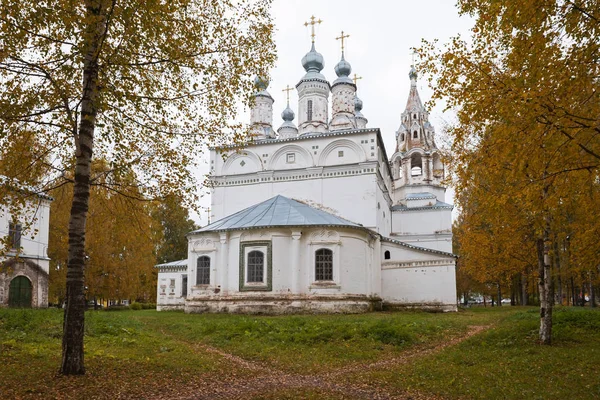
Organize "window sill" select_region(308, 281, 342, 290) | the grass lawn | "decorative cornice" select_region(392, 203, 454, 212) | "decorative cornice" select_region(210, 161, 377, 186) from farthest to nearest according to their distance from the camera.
Answer: 1. "decorative cornice" select_region(392, 203, 454, 212)
2. "decorative cornice" select_region(210, 161, 377, 186)
3. "window sill" select_region(308, 281, 342, 290)
4. the grass lawn

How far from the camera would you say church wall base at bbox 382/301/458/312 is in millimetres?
23453

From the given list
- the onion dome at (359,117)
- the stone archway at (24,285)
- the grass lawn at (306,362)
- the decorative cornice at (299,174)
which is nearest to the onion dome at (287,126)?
the decorative cornice at (299,174)

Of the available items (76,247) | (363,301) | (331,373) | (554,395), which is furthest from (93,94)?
(363,301)

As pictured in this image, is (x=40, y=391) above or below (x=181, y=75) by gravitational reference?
below

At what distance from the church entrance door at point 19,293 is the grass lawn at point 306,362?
1036 centimetres

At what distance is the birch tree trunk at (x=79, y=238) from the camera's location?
7176 mm

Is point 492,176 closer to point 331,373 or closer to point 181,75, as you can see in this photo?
point 331,373

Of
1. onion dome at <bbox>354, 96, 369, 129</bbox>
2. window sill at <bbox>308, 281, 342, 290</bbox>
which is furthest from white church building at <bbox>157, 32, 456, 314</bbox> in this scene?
onion dome at <bbox>354, 96, 369, 129</bbox>

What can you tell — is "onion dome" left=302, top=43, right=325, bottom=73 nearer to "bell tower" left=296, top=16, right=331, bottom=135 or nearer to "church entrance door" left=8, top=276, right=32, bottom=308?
"bell tower" left=296, top=16, right=331, bottom=135

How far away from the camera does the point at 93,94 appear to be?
7109 millimetres

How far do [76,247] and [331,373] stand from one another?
15.9ft

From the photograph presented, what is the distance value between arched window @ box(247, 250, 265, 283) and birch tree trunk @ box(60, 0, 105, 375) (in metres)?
13.6

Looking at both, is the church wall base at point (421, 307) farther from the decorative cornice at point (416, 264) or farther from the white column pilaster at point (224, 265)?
the white column pilaster at point (224, 265)

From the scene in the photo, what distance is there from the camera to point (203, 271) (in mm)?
22156
